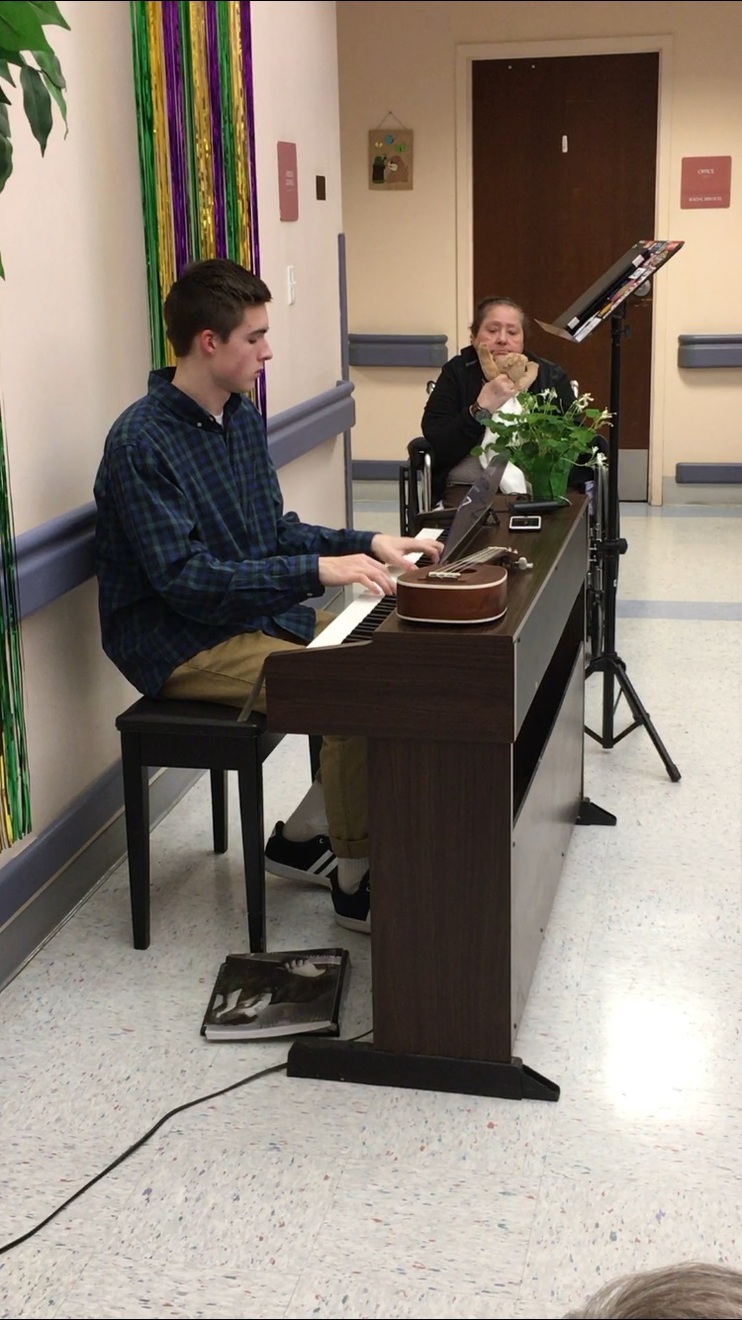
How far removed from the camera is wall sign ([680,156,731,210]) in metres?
6.85

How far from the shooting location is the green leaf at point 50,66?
3.70 ft

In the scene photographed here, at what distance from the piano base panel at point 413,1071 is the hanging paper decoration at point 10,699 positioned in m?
0.70

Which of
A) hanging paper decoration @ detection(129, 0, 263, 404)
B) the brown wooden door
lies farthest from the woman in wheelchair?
the brown wooden door

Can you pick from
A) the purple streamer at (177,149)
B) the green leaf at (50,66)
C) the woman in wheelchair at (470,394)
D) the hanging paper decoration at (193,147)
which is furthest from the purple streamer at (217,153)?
the green leaf at (50,66)

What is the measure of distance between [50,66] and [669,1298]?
104 centimetres

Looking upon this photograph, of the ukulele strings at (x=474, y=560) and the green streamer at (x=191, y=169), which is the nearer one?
the ukulele strings at (x=474, y=560)

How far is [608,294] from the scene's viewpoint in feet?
11.6

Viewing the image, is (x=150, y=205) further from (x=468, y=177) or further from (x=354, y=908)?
(x=468, y=177)

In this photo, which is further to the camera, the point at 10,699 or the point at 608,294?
the point at 608,294

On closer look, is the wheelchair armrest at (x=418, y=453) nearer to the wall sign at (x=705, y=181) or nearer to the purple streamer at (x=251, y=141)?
the purple streamer at (x=251, y=141)

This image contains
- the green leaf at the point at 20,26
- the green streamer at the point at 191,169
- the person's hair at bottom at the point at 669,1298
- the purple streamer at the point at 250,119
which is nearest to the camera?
the person's hair at bottom at the point at 669,1298

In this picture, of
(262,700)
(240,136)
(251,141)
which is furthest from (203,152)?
(262,700)

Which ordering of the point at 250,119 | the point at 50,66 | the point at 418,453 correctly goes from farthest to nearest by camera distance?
the point at 418,453, the point at 250,119, the point at 50,66

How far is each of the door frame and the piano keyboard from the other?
4839mm
